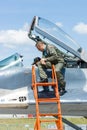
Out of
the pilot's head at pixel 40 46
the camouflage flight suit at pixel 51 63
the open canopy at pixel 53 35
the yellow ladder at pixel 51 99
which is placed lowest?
the yellow ladder at pixel 51 99

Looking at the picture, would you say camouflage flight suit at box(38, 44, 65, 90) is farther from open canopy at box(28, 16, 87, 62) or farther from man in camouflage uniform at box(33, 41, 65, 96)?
open canopy at box(28, 16, 87, 62)

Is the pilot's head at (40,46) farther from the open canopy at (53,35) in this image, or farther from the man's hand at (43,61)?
the open canopy at (53,35)

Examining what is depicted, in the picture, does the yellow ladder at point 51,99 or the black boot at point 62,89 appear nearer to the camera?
the yellow ladder at point 51,99

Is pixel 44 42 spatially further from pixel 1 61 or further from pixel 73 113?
pixel 73 113

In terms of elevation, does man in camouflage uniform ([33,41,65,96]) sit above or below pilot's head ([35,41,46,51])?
below

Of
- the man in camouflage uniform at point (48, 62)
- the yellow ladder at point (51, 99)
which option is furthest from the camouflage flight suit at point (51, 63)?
the yellow ladder at point (51, 99)

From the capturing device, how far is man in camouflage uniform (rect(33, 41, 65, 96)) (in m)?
11.9

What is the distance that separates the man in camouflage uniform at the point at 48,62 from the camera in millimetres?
11867

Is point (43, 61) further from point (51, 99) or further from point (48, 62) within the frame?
point (51, 99)

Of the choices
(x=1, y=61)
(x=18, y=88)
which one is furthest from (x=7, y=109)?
(x=1, y=61)

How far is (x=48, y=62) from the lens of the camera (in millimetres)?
11914

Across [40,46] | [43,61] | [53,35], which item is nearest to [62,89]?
[43,61]

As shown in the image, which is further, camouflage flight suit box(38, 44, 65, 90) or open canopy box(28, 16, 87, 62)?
open canopy box(28, 16, 87, 62)

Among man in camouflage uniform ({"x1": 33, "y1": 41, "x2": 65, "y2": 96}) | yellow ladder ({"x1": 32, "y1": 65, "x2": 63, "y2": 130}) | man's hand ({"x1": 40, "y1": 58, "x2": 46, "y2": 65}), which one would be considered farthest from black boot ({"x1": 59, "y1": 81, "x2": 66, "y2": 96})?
man's hand ({"x1": 40, "y1": 58, "x2": 46, "y2": 65})
